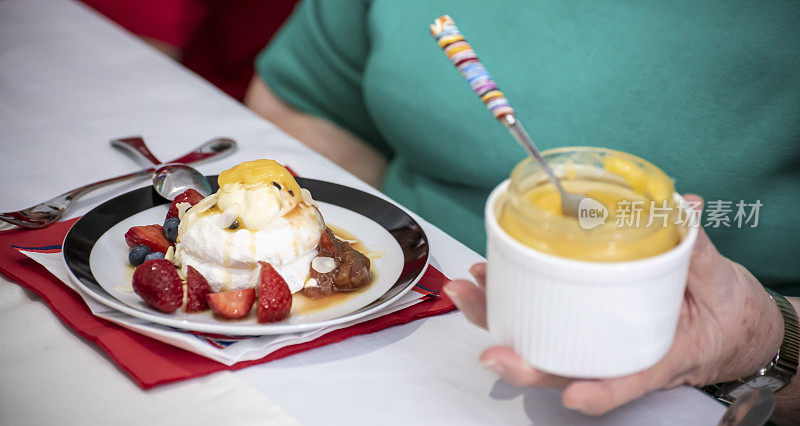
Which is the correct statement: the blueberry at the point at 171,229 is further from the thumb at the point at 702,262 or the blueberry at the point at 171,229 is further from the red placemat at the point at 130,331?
the thumb at the point at 702,262

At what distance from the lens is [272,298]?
61 centimetres

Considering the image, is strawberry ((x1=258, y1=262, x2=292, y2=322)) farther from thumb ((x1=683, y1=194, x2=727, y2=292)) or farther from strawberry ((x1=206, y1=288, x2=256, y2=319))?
thumb ((x1=683, y1=194, x2=727, y2=292))

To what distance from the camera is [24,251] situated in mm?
692

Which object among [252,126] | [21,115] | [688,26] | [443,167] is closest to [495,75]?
[443,167]

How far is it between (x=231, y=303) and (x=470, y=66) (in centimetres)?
29

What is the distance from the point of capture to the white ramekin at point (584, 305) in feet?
1.47

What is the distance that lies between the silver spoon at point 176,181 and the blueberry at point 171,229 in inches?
3.2

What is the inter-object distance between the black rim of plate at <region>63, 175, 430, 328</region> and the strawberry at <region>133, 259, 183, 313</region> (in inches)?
1.1

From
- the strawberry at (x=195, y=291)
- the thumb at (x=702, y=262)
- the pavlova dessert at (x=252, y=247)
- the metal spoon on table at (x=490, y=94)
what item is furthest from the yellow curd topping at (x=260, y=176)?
the thumb at (x=702, y=262)

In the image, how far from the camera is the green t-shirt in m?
0.88

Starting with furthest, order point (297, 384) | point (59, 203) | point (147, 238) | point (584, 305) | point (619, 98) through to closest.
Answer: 1. point (619, 98)
2. point (59, 203)
3. point (147, 238)
4. point (297, 384)
5. point (584, 305)

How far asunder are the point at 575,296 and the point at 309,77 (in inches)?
38.0

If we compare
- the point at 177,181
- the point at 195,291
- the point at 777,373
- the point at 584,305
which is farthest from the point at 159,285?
the point at 777,373

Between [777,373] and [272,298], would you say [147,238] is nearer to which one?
[272,298]
